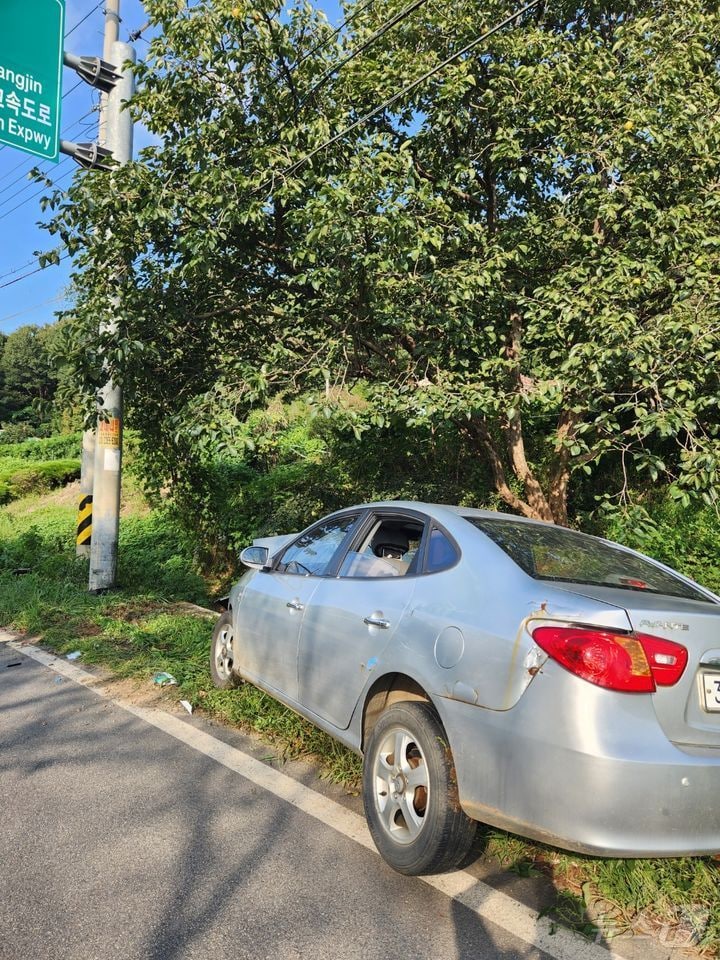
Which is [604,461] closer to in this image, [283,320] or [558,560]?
[283,320]

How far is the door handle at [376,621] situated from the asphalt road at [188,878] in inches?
38.0

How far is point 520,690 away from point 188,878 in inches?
61.5

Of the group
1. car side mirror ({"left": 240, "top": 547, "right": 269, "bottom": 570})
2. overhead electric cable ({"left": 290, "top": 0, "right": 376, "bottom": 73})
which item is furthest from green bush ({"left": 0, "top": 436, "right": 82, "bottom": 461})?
car side mirror ({"left": 240, "top": 547, "right": 269, "bottom": 570})

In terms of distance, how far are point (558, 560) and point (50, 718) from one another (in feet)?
11.9

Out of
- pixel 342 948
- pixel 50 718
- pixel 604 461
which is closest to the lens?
pixel 342 948

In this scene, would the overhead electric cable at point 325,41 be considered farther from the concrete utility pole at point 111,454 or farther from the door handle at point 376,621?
the door handle at point 376,621

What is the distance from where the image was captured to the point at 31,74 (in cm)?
759

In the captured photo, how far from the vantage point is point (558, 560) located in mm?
3238

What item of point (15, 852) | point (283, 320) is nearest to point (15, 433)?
point (283, 320)

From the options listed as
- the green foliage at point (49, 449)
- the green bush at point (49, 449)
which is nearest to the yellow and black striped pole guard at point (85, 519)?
the green bush at point (49, 449)

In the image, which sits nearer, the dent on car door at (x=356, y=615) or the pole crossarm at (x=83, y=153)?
the dent on car door at (x=356, y=615)

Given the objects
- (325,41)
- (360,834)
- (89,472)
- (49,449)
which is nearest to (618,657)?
(360,834)

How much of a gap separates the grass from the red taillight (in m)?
0.96

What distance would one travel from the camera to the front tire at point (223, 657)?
207 inches
